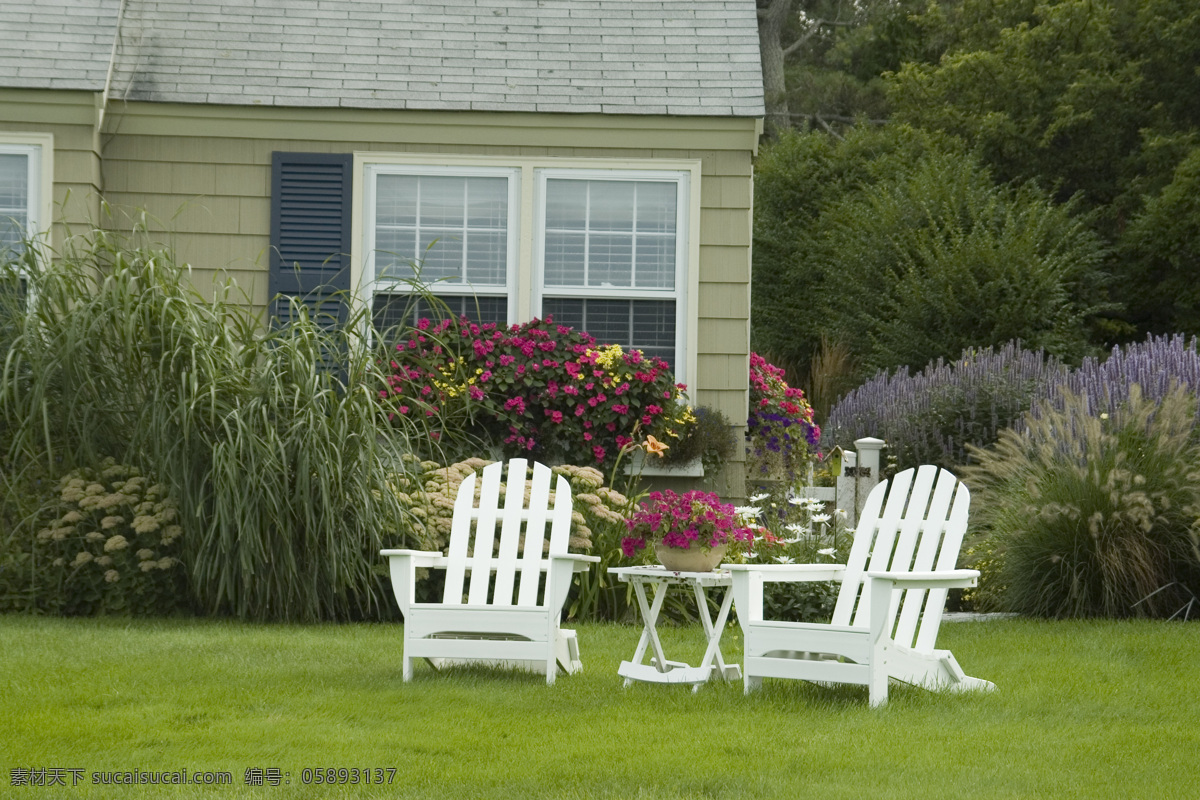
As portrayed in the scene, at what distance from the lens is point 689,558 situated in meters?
5.34

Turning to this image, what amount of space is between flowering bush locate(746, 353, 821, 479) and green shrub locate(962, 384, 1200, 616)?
1757 mm

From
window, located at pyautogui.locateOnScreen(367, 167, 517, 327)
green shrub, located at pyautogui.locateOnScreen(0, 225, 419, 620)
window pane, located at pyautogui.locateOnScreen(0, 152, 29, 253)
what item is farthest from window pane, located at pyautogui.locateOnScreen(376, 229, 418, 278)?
window pane, located at pyautogui.locateOnScreen(0, 152, 29, 253)

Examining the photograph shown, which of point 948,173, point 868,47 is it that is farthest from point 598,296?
point 868,47

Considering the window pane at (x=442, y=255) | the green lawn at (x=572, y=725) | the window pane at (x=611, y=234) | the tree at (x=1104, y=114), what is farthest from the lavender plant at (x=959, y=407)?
the tree at (x=1104, y=114)

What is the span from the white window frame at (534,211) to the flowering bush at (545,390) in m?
0.38

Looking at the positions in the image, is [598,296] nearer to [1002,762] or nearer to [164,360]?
[164,360]

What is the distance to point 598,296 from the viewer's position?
8.65m

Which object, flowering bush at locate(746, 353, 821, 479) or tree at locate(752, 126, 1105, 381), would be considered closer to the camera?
flowering bush at locate(746, 353, 821, 479)

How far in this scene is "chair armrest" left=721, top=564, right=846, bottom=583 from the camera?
5102mm

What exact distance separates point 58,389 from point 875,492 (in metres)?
3.99

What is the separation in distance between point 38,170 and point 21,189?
0.19 meters

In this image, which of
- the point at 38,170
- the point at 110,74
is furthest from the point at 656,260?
the point at 38,170

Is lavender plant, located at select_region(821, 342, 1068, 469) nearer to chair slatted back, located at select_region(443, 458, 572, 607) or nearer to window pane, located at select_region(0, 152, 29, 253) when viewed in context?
chair slatted back, located at select_region(443, 458, 572, 607)

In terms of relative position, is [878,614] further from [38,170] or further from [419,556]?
[38,170]
